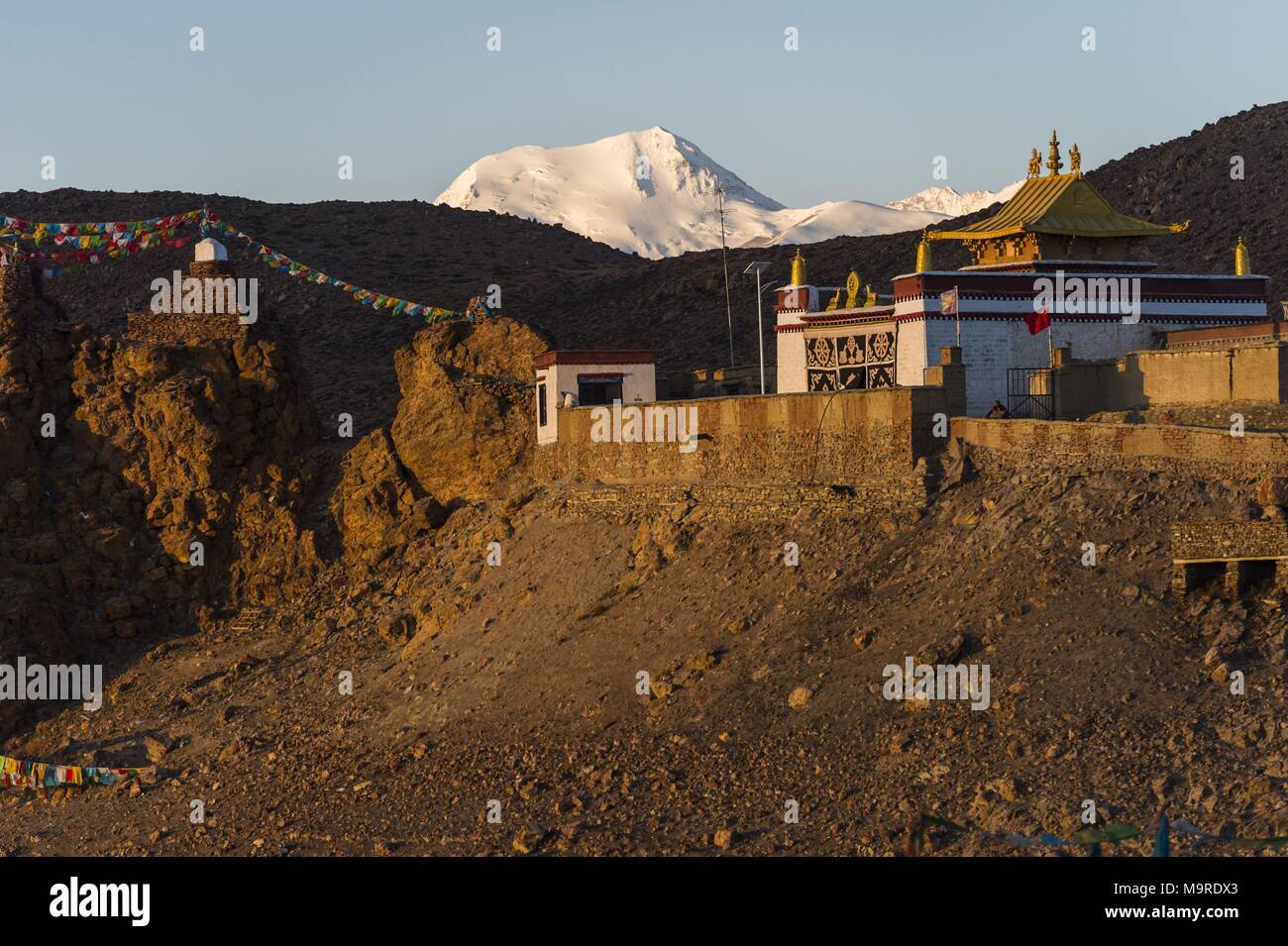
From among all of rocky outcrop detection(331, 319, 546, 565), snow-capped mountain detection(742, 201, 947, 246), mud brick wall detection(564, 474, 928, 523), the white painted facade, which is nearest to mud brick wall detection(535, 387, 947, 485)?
mud brick wall detection(564, 474, 928, 523)

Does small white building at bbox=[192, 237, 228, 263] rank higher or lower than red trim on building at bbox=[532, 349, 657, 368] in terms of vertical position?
higher

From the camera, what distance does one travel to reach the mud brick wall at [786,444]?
3216 centimetres

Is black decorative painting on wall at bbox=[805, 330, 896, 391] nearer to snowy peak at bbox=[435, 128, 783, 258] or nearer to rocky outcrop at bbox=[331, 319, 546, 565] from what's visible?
rocky outcrop at bbox=[331, 319, 546, 565]

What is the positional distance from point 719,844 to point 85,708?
1480 centimetres

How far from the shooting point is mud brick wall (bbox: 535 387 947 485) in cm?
3216

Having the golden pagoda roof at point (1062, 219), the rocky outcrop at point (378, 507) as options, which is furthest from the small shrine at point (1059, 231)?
the rocky outcrop at point (378, 507)

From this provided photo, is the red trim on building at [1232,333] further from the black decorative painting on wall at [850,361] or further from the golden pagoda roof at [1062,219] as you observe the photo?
the black decorative painting on wall at [850,361]

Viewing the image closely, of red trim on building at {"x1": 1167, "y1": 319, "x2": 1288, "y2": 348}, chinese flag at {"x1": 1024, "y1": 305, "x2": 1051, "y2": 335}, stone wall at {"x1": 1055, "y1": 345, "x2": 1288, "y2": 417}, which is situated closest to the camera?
stone wall at {"x1": 1055, "y1": 345, "x2": 1288, "y2": 417}

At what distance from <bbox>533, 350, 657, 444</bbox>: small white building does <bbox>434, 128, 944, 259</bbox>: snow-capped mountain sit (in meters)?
57.3

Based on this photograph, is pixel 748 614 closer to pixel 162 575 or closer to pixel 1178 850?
pixel 1178 850

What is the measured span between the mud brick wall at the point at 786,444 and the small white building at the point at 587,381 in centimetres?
97

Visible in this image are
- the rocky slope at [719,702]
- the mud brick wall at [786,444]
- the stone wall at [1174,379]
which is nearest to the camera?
the rocky slope at [719,702]

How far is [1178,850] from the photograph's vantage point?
22.3 m

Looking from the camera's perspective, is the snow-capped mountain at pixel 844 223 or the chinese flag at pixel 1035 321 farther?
the snow-capped mountain at pixel 844 223
